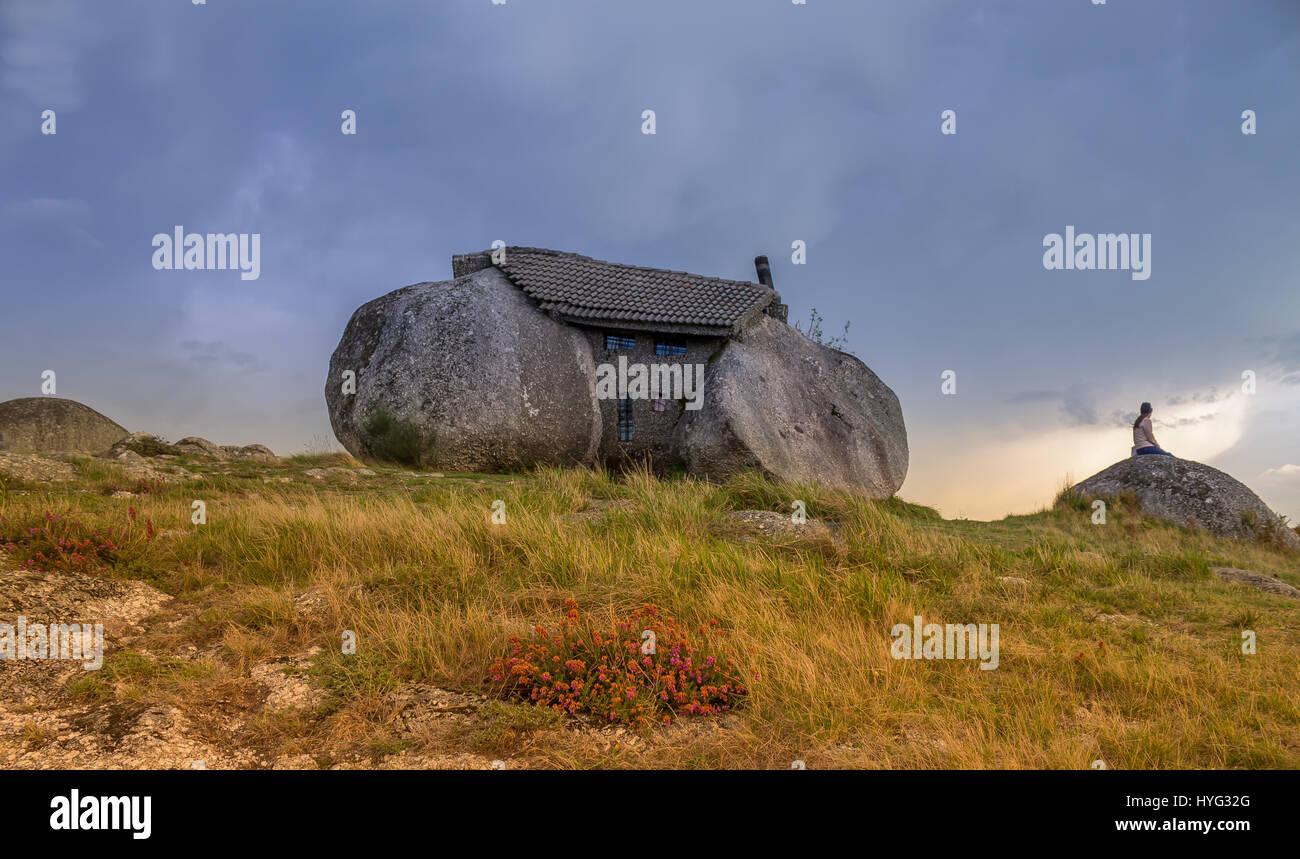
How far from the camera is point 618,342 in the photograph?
761 inches

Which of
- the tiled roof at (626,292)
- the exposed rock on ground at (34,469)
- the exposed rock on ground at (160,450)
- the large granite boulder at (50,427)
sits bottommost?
the exposed rock on ground at (34,469)

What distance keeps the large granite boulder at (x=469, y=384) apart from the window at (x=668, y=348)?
1.81 meters

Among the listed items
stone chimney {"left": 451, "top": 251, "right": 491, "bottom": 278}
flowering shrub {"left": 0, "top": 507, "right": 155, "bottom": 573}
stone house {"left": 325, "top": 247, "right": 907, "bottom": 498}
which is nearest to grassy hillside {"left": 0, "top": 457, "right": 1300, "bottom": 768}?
flowering shrub {"left": 0, "top": 507, "right": 155, "bottom": 573}

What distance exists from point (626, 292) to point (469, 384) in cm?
522

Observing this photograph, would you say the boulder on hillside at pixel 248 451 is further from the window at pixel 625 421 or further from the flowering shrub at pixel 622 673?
the flowering shrub at pixel 622 673

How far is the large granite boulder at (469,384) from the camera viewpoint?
17375 mm

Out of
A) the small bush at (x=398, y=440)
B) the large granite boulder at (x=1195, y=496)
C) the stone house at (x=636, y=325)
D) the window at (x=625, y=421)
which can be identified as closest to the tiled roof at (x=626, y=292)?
the stone house at (x=636, y=325)

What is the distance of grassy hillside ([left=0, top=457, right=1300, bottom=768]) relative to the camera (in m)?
4.62

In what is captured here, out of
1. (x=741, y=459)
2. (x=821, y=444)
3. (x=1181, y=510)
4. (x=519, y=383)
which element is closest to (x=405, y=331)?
(x=519, y=383)

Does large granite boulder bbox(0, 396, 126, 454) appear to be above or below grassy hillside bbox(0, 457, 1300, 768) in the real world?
above

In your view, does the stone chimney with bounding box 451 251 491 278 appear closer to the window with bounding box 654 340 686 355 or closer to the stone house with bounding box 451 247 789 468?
the stone house with bounding box 451 247 789 468

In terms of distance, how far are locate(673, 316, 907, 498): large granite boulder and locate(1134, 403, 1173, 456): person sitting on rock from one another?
Answer: 20.6 ft

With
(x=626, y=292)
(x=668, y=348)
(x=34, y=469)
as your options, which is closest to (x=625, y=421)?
(x=668, y=348)
